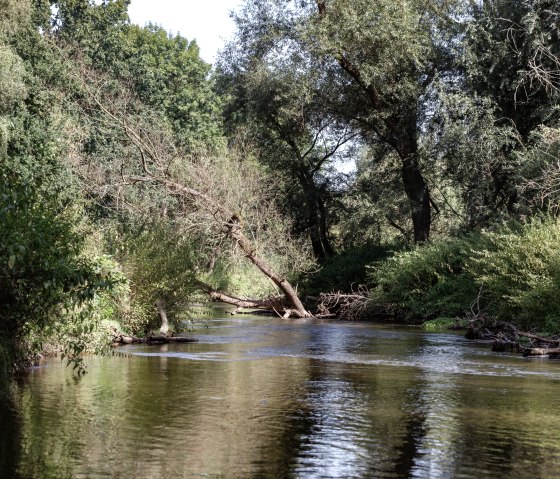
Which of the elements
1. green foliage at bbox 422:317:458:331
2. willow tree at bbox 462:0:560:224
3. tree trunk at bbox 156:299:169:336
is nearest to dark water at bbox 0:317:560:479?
tree trunk at bbox 156:299:169:336

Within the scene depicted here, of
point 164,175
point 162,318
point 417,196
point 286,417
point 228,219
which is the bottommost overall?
→ point 286,417

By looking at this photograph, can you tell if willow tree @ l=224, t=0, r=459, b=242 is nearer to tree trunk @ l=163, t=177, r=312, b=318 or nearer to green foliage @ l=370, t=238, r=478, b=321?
green foliage @ l=370, t=238, r=478, b=321

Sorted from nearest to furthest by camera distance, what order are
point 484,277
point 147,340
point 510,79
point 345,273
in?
point 147,340, point 484,277, point 510,79, point 345,273

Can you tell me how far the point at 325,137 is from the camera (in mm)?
47312

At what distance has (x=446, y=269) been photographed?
1367 inches

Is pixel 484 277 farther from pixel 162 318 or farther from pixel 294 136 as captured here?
Answer: pixel 294 136

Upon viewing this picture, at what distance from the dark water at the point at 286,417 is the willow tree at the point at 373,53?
60.0 feet

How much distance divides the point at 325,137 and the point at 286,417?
35.5 meters

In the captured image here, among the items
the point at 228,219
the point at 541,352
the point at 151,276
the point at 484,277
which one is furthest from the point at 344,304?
the point at 541,352

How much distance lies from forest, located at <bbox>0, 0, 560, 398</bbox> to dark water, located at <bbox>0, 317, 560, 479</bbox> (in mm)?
6211

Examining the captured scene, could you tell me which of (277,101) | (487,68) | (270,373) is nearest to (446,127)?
(487,68)

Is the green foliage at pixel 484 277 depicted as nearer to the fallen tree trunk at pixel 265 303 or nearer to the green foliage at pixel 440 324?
the green foliage at pixel 440 324

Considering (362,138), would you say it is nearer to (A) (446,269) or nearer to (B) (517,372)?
(A) (446,269)

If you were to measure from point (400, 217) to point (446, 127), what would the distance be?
7.85m
